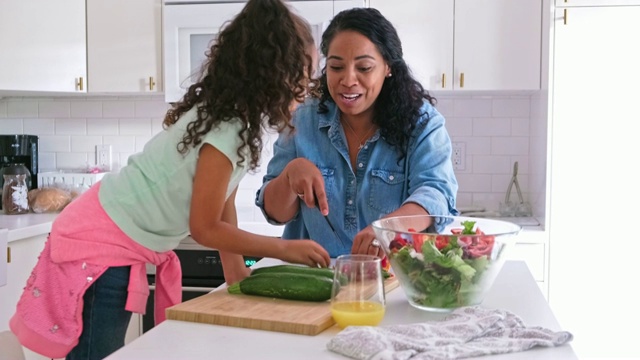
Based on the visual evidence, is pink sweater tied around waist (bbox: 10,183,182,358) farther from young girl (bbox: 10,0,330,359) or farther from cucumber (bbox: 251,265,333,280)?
cucumber (bbox: 251,265,333,280)

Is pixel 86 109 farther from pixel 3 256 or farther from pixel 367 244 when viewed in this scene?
pixel 367 244

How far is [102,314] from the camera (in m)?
1.62

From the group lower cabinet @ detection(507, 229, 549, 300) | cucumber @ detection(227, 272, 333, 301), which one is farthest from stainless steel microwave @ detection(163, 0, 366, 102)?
cucumber @ detection(227, 272, 333, 301)

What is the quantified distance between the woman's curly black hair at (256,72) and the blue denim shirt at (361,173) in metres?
0.30

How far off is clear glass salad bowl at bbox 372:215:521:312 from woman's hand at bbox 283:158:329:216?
0.93ft

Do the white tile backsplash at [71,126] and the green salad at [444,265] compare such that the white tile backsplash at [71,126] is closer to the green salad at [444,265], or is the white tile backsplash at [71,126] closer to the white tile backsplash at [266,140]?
the white tile backsplash at [266,140]

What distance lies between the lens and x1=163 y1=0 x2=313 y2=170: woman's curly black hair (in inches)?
63.1

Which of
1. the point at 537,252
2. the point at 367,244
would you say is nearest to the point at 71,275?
the point at 367,244

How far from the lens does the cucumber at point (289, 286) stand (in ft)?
4.62

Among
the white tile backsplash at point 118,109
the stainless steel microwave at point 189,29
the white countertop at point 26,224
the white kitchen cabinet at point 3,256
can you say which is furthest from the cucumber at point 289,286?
the white tile backsplash at point 118,109

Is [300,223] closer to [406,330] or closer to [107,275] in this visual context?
[107,275]

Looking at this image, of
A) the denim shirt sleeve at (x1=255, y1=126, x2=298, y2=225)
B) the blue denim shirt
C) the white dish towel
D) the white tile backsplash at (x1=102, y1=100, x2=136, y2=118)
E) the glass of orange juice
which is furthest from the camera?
the white tile backsplash at (x1=102, y1=100, x2=136, y2=118)

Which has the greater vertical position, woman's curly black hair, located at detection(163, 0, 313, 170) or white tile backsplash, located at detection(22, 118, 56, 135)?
woman's curly black hair, located at detection(163, 0, 313, 170)

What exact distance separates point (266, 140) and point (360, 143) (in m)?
1.78
